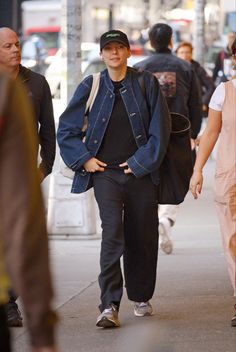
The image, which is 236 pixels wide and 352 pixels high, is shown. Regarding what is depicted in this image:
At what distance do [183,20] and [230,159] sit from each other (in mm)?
50433

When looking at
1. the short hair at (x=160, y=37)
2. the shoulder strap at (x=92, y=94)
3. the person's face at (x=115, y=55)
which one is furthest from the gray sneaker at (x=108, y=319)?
the short hair at (x=160, y=37)

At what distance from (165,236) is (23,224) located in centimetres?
782

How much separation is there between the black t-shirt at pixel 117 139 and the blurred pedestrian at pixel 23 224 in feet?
14.6

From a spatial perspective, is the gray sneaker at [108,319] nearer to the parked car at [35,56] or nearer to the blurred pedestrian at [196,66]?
the blurred pedestrian at [196,66]

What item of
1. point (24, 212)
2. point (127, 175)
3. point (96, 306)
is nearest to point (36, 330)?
point (24, 212)

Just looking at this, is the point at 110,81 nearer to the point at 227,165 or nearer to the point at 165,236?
the point at 227,165

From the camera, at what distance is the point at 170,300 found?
8.84 m

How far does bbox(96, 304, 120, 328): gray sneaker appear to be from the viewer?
7.76 meters

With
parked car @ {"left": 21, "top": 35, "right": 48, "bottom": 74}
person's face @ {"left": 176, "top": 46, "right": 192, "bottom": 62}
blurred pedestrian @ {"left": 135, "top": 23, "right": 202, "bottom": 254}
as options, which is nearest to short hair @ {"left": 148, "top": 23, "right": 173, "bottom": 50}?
blurred pedestrian @ {"left": 135, "top": 23, "right": 202, "bottom": 254}

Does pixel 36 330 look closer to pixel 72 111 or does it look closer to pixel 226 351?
pixel 226 351

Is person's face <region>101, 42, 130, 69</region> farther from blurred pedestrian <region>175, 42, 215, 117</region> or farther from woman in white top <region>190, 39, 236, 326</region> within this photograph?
blurred pedestrian <region>175, 42, 215, 117</region>

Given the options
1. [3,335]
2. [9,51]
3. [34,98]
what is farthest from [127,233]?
[3,335]

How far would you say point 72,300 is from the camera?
29.0ft

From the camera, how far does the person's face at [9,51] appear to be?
25.1 feet
